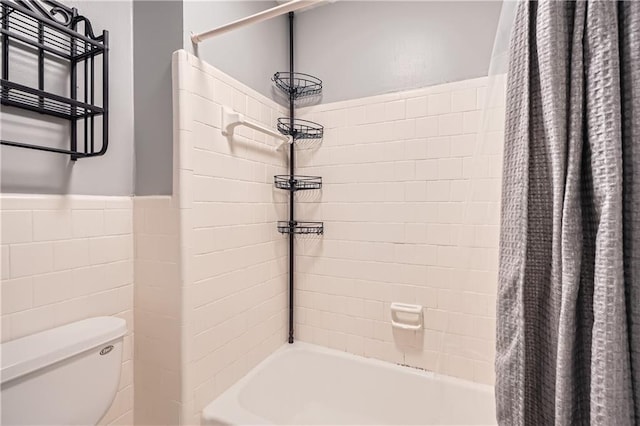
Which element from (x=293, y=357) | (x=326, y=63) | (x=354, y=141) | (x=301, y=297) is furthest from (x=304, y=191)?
(x=293, y=357)

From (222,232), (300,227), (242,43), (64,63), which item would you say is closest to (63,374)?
(222,232)

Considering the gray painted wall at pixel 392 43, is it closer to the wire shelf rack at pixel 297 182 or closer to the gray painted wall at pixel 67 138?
the wire shelf rack at pixel 297 182

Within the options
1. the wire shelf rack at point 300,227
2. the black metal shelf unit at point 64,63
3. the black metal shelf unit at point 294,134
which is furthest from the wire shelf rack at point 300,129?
the black metal shelf unit at point 64,63

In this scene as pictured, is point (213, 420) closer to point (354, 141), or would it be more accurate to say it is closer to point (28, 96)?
point (28, 96)

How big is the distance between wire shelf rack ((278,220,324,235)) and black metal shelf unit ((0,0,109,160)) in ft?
3.11

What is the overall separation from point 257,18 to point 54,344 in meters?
1.29

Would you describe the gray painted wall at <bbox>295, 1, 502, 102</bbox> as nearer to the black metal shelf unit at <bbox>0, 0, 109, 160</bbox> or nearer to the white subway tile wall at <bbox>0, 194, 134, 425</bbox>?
the black metal shelf unit at <bbox>0, 0, 109, 160</bbox>

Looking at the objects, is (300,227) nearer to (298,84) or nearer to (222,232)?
(222,232)

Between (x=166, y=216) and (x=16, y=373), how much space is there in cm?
63

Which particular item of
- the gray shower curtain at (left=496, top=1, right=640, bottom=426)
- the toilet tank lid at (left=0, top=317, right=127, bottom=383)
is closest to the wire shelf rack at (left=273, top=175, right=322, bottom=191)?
the toilet tank lid at (left=0, top=317, right=127, bottom=383)

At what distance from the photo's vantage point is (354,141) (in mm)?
1799

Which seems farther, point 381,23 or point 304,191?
point 304,191

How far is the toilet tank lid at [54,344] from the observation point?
34.6 inches

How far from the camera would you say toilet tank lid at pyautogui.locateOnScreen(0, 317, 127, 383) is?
2.88ft
